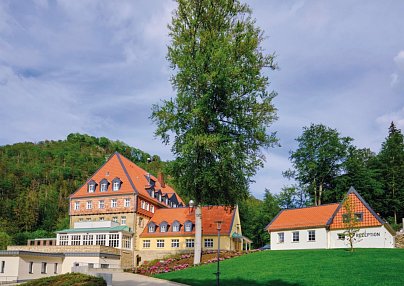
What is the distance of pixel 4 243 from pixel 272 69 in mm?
40827

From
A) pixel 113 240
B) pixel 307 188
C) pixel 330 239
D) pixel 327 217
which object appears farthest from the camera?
pixel 307 188

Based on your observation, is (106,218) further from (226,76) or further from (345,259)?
(345,259)

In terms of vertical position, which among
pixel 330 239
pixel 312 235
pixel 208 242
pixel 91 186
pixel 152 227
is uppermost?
pixel 91 186

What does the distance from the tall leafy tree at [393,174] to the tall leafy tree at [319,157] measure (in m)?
7.43

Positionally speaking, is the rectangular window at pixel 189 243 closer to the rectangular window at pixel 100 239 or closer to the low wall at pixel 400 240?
the rectangular window at pixel 100 239

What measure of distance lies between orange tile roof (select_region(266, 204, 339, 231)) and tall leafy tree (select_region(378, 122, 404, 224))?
1912cm

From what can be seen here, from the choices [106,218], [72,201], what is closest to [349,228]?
[106,218]

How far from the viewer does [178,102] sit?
29.5 m

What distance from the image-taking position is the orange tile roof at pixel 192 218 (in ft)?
146

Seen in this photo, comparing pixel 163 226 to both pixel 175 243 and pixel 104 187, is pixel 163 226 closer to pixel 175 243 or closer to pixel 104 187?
pixel 175 243

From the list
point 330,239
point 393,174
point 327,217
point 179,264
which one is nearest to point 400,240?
point 330,239

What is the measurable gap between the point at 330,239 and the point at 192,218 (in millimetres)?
15367

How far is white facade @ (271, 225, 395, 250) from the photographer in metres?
34.3

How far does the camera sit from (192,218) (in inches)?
1828
